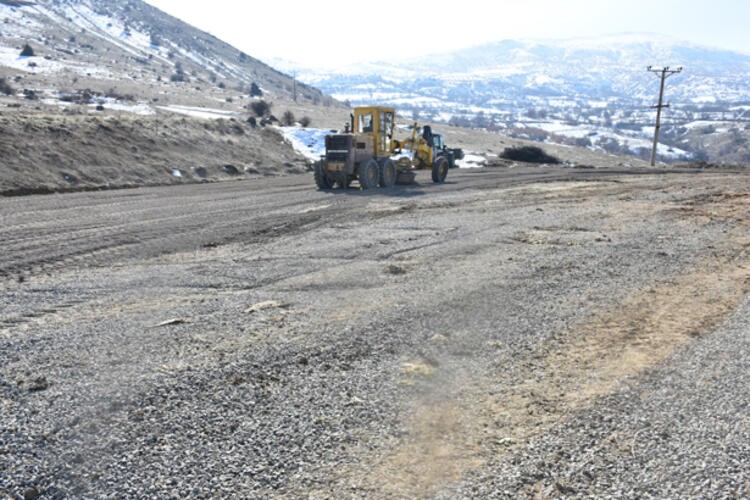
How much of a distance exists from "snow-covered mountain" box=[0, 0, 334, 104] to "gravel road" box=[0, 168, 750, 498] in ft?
184

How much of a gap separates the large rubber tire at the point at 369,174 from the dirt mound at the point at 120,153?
810 cm

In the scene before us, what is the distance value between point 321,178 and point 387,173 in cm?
239

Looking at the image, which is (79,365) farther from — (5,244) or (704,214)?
(704,214)

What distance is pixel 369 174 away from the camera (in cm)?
2214

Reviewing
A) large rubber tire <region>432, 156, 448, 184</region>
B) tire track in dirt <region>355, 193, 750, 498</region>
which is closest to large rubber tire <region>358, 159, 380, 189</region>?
large rubber tire <region>432, 156, 448, 184</region>

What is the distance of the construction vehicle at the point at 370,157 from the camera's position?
22.0 meters

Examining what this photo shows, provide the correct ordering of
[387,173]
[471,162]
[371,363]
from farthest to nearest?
1. [471,162]
2. [387,173]
3. [371,363]

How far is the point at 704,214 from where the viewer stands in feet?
54.4

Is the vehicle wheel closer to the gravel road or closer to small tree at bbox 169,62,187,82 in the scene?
the gravel road

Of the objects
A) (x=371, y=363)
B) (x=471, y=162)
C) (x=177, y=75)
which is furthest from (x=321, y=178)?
(x=177, y=75)

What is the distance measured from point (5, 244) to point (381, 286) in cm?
717

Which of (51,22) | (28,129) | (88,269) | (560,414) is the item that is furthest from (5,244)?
(51,22)

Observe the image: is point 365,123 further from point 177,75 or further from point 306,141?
point 177,75

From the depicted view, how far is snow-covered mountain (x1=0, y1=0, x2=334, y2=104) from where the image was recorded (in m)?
78.6
